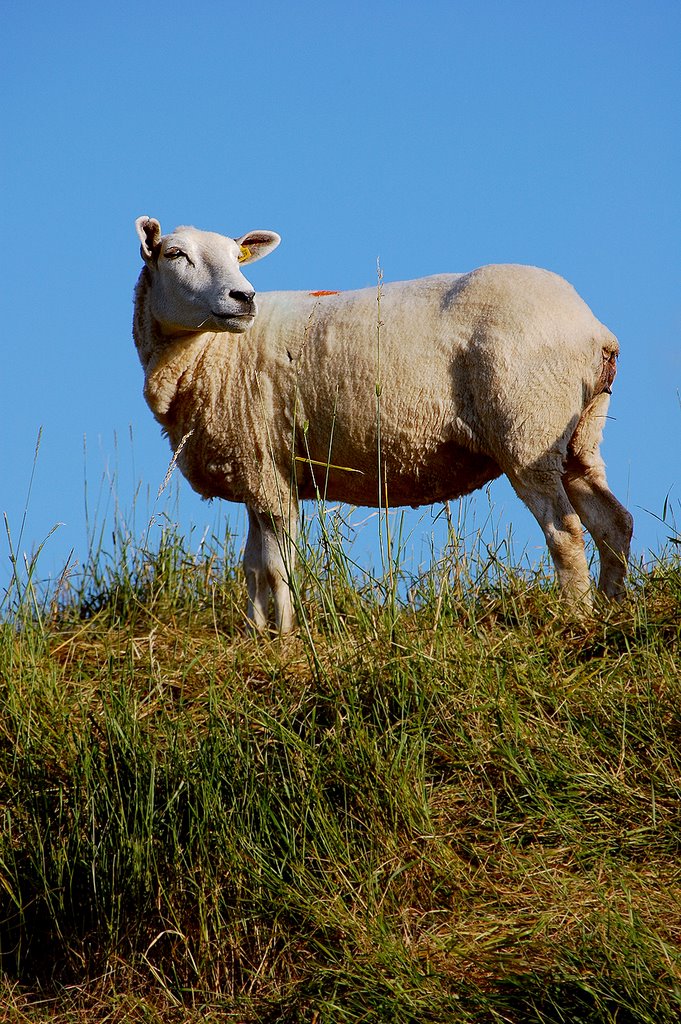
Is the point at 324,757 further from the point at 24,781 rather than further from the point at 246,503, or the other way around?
the point at 246,503

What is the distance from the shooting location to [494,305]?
252 inches

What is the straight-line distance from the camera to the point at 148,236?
6918 millimetres

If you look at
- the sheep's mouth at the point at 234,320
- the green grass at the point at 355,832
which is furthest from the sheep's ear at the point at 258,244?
the green grass at the point at 355,832

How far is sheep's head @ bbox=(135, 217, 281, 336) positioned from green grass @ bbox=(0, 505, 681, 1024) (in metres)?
1.81

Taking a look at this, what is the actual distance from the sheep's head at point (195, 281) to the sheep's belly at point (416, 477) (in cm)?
96

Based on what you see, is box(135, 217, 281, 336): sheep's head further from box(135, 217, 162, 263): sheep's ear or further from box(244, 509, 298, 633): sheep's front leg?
box(244, 509, 298, 633): sheep's front leg

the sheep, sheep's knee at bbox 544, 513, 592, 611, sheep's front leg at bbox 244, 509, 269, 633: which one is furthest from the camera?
sheep's front leg at bbox 244, 509, 269, 633

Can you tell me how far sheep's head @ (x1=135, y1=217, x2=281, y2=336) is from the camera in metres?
6.36

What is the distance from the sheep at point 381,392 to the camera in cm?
629

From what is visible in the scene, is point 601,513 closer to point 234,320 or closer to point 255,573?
point 255,573

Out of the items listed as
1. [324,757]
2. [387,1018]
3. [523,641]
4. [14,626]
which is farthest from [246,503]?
[387,1018]

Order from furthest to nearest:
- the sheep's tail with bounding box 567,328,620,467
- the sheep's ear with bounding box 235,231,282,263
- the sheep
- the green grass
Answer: the sheep's ear with bounding box 235,231,282,263 < the sheep's tail with bounding box 567,328,620,467 < the sheep < the green grass

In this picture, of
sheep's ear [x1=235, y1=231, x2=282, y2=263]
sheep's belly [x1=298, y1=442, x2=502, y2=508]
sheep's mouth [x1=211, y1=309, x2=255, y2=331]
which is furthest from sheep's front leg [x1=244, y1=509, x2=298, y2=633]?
sheep's ear [x1=235, y1=231, x2=282, y2=263]

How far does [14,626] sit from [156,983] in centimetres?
202
